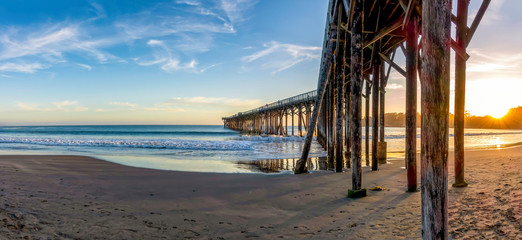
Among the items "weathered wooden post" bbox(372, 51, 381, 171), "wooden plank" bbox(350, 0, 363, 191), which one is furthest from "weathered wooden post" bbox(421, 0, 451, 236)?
"weathered wooden post" bbox(372, 51, 381, 171)

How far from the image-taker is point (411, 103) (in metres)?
6.32

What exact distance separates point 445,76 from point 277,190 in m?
4.59

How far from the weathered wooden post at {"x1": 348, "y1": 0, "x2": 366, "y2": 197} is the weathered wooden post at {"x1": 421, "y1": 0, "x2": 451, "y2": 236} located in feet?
10.1

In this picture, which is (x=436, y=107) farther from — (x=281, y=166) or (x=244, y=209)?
(x=281, y=166)

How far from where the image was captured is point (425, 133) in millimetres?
2367

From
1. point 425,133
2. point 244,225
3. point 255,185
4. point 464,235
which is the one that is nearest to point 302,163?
point 255,185

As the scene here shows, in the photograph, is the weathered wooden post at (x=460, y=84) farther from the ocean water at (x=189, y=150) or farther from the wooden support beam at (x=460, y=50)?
the ocean water at (x=189, y=150)

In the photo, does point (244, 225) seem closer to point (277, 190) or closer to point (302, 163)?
point (277, 190)

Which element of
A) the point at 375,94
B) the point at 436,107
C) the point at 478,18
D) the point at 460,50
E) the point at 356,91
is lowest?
the point at 436,107

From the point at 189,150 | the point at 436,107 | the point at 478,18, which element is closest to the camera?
the point at 436,107

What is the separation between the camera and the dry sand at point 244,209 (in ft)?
12.0

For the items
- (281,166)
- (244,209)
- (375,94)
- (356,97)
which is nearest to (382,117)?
(375,94)

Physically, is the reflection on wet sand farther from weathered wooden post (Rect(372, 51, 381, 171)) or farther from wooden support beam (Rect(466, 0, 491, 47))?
wooden support beam (Rect(466, 0, 491, 47))

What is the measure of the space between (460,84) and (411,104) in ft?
4.06
